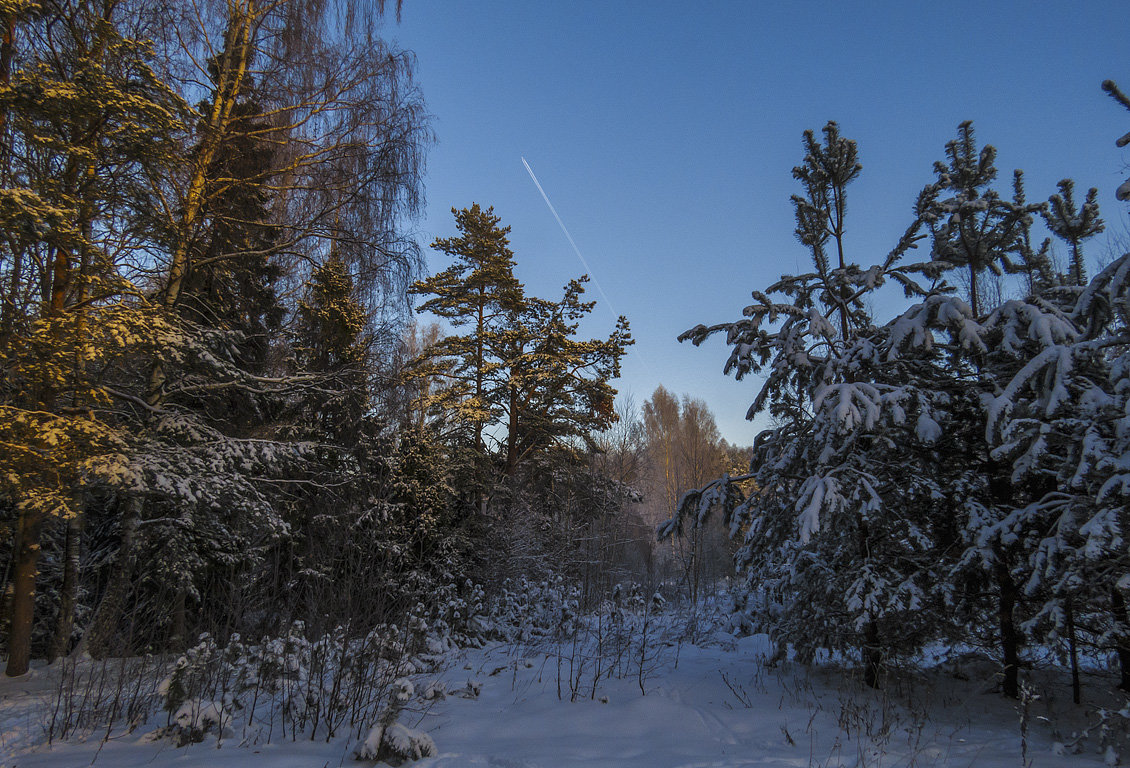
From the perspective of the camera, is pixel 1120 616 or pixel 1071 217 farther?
pixel 1071 217

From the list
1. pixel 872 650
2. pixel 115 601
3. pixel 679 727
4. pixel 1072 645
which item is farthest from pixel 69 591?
pixel 1072 645

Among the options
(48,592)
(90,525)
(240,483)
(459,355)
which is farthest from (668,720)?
(459,355)

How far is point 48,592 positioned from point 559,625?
23.8 ft

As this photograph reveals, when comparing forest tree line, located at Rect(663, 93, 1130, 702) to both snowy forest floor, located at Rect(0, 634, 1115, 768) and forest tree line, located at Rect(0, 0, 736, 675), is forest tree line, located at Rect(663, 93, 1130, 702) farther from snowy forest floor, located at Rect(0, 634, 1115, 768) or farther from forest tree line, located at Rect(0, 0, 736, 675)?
forest tree line, located at Rect(0, 0, 736, 675)

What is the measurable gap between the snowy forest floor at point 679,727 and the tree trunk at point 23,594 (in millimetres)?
272

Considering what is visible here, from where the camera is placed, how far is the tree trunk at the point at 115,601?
462 centimetres

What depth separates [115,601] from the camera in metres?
4.93

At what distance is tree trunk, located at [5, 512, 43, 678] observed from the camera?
6.04m

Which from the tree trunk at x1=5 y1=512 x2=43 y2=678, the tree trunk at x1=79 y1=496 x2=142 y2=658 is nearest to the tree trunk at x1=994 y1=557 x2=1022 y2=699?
the tree trunk at x1=79 y1=496 x2=142 y2=658

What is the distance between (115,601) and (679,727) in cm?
499

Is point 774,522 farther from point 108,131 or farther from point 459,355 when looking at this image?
point 459,355

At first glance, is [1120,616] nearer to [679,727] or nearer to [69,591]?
[679,727]

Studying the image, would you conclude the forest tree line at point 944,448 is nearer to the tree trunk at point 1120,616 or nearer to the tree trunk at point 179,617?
the tree trunk at point 1120,616

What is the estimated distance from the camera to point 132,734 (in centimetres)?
406
